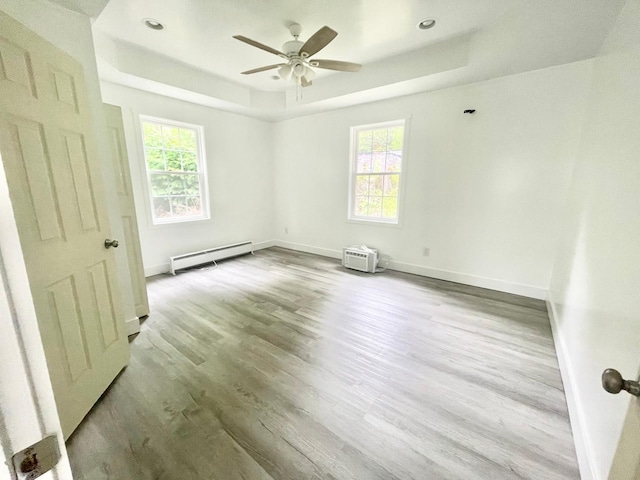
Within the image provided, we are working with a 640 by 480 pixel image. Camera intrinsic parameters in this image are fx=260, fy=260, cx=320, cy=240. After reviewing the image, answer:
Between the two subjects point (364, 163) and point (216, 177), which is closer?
point (364, 163)

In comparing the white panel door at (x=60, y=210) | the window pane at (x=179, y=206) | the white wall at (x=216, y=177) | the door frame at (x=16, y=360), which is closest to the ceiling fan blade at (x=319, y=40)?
the white panel door at (x=60, y=210)

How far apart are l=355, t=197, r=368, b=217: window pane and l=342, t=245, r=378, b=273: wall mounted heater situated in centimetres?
58

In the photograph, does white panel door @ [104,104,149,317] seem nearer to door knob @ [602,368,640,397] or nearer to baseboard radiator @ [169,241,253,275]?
baseboard radiator @ [169,241,253,275]

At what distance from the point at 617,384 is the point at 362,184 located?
3994 mm

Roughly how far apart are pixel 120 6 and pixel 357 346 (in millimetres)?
3576

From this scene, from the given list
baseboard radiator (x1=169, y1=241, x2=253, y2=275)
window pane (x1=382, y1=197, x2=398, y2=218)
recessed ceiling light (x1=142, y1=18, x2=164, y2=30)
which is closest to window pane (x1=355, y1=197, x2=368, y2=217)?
window pane (x1=382, y1=197, x2=398, y2=218)

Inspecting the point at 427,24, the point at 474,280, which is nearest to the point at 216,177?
the point at 427,24

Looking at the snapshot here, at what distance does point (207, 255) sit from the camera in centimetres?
437

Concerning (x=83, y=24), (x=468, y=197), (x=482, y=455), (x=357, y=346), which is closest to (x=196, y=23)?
(x=83, y=24)

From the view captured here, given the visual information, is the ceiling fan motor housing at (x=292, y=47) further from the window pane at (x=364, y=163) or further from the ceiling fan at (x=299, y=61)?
the window pane at (x=364, y=163)

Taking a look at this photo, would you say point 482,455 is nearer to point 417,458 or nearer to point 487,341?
point 417,458

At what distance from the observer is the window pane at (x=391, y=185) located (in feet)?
13.1

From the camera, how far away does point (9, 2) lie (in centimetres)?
150

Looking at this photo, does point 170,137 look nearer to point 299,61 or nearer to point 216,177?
point 216,177
